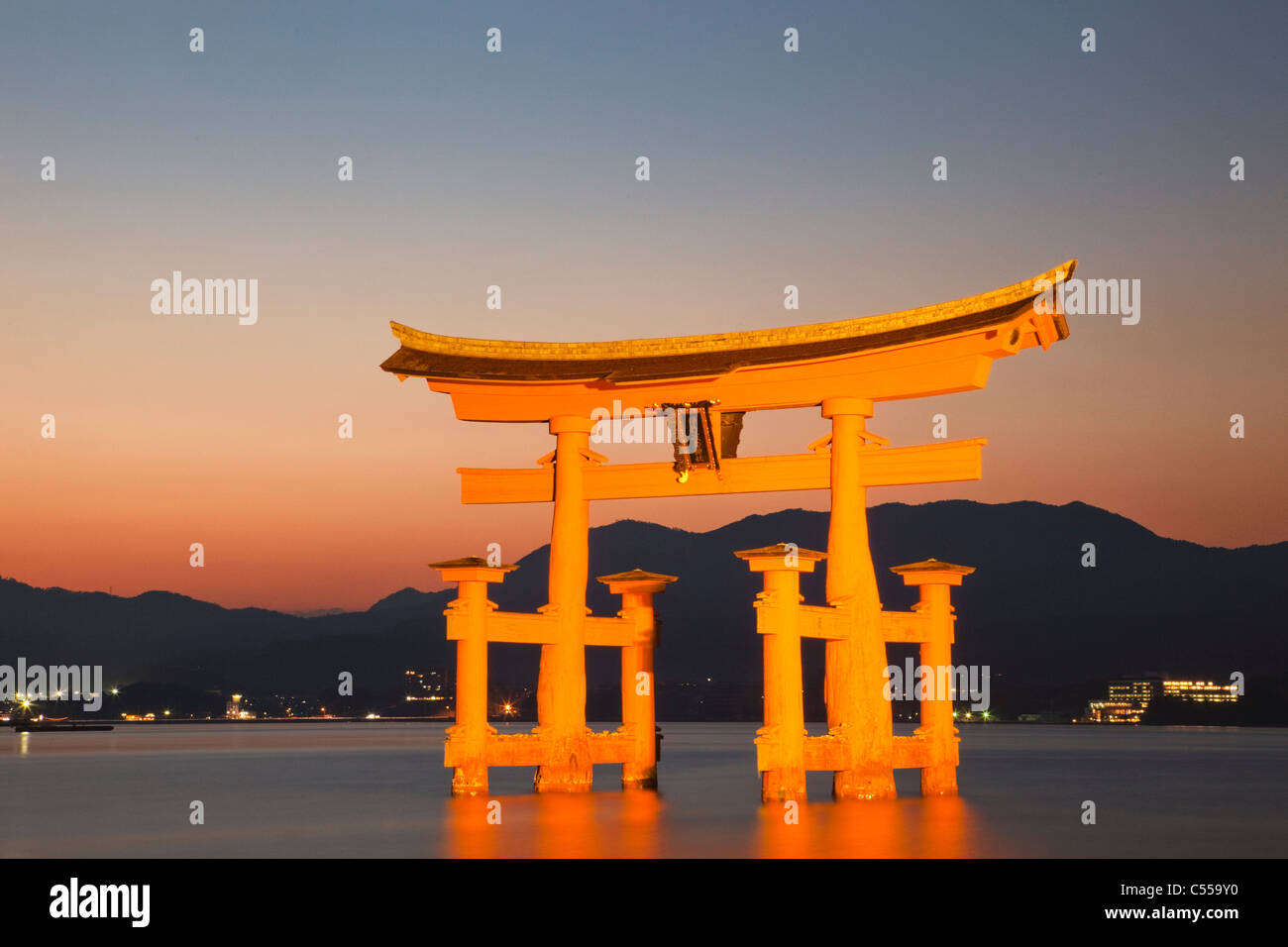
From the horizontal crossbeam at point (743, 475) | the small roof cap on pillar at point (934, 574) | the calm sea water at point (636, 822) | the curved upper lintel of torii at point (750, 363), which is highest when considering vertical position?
the curved upper lintel of torii at point (750, 363)

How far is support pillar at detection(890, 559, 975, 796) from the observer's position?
2075 cm

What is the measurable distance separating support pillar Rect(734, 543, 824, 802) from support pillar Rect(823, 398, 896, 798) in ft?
3.45

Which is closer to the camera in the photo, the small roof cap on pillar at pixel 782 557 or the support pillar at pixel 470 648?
the small roof cap on pillar at pixel 782 557

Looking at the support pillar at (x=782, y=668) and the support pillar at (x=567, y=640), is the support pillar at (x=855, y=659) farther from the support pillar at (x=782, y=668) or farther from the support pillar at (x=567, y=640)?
the support pillar at (x=567, y=640)

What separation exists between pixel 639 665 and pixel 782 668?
17.2 ft

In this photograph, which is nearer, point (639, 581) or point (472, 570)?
point (472, 570)

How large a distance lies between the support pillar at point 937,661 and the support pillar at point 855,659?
873 mm

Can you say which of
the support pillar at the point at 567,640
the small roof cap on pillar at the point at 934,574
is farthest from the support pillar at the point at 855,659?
the support pillar at the point at 567,640

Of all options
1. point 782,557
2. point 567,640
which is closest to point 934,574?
point 782,557

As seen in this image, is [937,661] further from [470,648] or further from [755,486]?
[470,648]

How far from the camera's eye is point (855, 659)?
20.0 metres

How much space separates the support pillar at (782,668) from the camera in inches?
722
